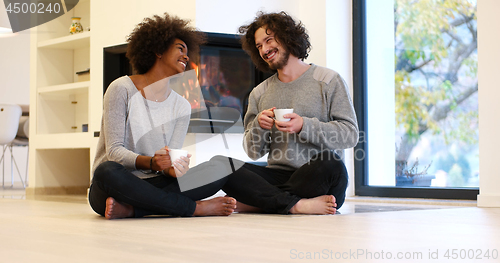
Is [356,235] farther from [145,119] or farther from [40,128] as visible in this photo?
[40,128]

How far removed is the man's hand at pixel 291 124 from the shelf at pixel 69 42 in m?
2.36

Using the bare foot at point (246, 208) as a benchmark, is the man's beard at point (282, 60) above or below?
above

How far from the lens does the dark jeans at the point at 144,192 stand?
72.7 inches

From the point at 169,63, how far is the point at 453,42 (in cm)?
185

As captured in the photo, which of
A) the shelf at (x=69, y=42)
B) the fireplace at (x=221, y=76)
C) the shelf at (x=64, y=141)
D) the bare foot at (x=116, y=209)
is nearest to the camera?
the bare foot at (x=116, y=209)

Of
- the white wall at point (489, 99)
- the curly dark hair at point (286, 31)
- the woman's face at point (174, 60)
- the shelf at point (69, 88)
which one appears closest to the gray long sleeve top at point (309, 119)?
the curly dark hair at point (286, 31)

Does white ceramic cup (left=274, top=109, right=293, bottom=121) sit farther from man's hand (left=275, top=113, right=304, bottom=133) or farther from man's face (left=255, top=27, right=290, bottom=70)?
man's face (left=255, top=27, right=290, bottom=70)

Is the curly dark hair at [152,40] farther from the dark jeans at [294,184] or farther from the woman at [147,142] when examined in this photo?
the dark jeans at [294,184]

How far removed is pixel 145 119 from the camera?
199 cm

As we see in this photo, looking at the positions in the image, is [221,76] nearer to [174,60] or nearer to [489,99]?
[174,60]

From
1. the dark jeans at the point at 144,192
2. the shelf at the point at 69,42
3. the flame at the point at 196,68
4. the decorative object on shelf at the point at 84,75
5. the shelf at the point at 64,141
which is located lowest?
the dark jeans at the point at 144,192

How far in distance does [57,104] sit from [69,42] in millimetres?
514

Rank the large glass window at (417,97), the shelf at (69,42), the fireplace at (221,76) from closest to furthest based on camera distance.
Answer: the large glass window at (417,97) < the fireplace at (221,76) < the shelf at (69,42)

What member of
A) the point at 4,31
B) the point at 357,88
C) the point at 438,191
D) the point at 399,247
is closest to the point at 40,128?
the point at 4,31
